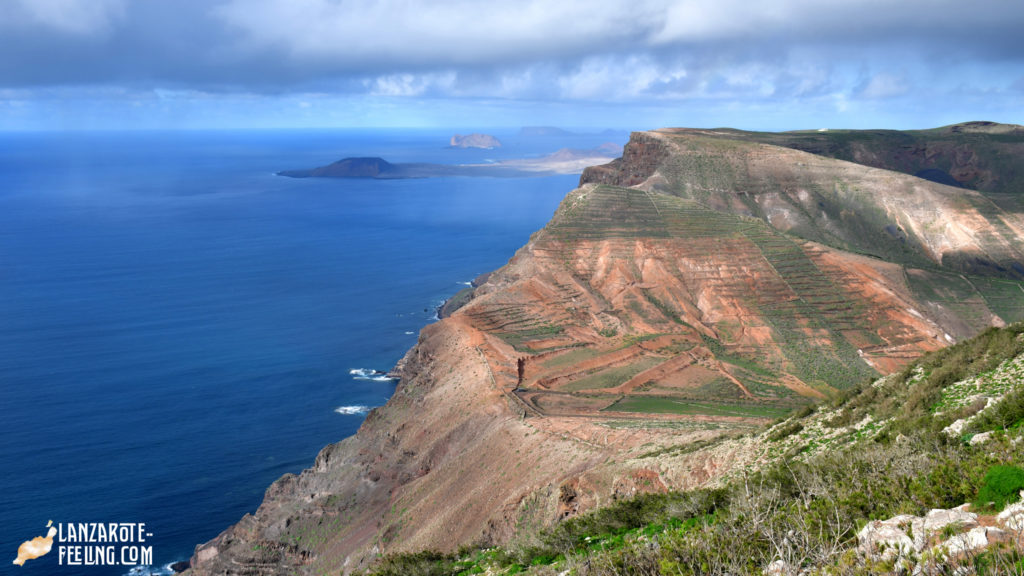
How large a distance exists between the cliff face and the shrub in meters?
14.2

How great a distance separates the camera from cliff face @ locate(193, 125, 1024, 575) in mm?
37094

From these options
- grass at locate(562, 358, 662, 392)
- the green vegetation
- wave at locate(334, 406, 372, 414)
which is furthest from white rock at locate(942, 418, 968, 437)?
wave at locate(334, 406, 372, 414)

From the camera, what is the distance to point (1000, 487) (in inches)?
515

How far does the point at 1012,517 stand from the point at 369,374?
3009 inches

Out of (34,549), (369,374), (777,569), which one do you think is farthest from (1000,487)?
(369,374)

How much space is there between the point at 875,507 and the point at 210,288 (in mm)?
121959

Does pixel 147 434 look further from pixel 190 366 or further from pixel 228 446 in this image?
pixel 190 366

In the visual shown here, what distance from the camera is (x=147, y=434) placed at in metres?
66.8

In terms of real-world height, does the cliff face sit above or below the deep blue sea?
above

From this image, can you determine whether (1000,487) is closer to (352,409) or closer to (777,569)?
(777,569)

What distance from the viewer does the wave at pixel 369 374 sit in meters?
81.7

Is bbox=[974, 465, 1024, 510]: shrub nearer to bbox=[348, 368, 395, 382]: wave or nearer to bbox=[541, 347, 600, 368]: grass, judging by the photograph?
bbox=[541, 347, 600, 368]: grass

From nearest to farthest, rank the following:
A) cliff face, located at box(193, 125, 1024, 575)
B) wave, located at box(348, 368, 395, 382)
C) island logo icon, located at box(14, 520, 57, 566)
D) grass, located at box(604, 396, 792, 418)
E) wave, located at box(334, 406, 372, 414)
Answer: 1. cliff face, located at box(193, 125, 1024, 575)
2. island logo icon, located at box(14, 520, 57, 566)
3. grass, located at box(604, 396, 792, 418)
4. wave, located at box(334, 406, 372, 414)
5. wave, located at box(348, 368, 395, 382)

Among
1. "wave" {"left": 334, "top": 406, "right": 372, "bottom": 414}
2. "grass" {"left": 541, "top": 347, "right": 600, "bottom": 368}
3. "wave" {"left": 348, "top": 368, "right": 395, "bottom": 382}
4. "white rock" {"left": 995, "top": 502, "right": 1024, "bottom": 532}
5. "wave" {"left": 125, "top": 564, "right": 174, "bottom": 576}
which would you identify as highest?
"white rock" {"left": 995, "top": 502, "right": 1024, "bottom": 532}
